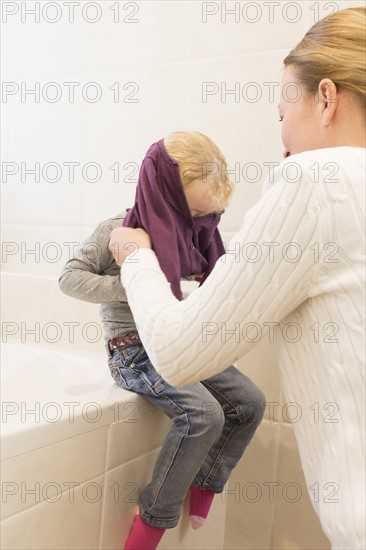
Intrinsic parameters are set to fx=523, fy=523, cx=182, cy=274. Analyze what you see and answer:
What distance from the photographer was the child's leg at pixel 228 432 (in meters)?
0.99

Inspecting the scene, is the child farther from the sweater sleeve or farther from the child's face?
the sweater sleeve

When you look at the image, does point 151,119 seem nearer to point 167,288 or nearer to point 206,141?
point 206,141

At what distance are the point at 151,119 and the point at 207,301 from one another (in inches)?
36.4

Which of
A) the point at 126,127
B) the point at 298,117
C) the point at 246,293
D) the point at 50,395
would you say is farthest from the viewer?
the point at 126,127

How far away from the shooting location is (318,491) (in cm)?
52

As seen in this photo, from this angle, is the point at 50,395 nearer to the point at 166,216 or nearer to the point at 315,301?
the point at 166,216

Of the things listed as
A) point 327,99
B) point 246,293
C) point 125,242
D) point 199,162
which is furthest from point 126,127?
point 246,293

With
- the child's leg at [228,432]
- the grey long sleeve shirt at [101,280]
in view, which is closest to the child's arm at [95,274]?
the grey long sleeve shirt at [101,280]

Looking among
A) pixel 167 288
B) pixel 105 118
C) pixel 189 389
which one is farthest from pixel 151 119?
pixel 167 288

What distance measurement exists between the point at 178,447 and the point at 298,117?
562 millimetres

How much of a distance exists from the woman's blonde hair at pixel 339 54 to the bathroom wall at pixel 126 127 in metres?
0.61

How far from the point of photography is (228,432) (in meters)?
0.99

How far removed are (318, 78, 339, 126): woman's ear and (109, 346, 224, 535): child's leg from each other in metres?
0.51

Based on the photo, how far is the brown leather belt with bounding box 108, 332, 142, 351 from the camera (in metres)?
0.97
